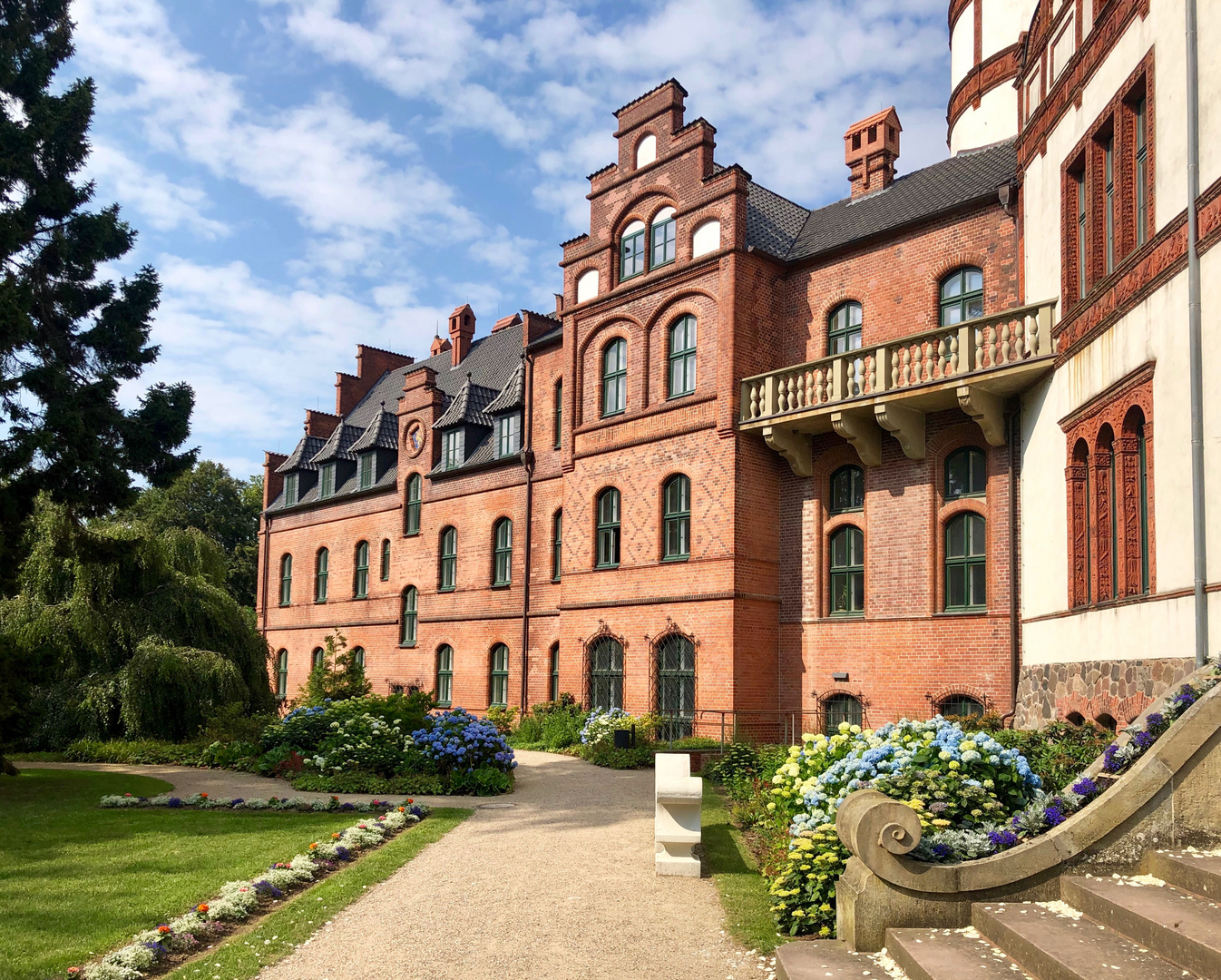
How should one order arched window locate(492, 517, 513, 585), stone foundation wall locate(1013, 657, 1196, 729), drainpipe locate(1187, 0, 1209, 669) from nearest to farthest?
drainpipe locate(1187, 0, 1209, 669) → stone foundation wall locate(1013, 657, 1196, 729) → arched window locate(492, 517, 513, 585)

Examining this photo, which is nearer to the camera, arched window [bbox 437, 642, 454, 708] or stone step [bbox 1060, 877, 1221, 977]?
stone step [bbox 1060, 877, 1221, 977]

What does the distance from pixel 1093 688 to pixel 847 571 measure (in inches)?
285

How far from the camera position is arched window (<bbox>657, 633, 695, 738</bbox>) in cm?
2064

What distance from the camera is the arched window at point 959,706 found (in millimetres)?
17547

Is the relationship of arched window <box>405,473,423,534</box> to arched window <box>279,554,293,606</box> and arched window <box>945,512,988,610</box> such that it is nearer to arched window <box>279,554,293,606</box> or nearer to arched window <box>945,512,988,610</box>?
arched window <box>279,554,293,606</box>

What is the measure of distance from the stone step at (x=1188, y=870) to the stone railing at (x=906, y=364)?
1055 centimetres

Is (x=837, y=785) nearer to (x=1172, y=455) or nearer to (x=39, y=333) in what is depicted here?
(x=1172, y=455)

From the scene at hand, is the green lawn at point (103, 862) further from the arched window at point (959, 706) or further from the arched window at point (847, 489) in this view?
the arched window at point (847, 489)

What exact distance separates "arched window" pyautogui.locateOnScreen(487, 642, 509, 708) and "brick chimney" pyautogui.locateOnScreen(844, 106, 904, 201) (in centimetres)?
1449

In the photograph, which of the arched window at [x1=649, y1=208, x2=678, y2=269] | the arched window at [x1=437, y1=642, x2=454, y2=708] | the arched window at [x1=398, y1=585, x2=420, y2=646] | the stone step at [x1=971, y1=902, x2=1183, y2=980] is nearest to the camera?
the stone step at [x1=971, y1=902, x2=1183, y2=980]

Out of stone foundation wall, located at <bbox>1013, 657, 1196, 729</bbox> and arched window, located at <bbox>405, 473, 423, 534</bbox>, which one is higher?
arched window, located at <bbox>405, 473, 423, 534</bbox>

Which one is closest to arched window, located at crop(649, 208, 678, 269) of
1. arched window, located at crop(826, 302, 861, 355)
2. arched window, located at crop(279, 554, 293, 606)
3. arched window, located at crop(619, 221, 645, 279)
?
arched window, located at crop(619, 221, 645, 279)

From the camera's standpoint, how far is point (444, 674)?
2977cm

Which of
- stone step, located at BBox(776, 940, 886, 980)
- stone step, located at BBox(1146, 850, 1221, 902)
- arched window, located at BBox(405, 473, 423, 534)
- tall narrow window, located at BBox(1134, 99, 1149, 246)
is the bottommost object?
stone step, located at BBox(776, 940, 886, 980)
